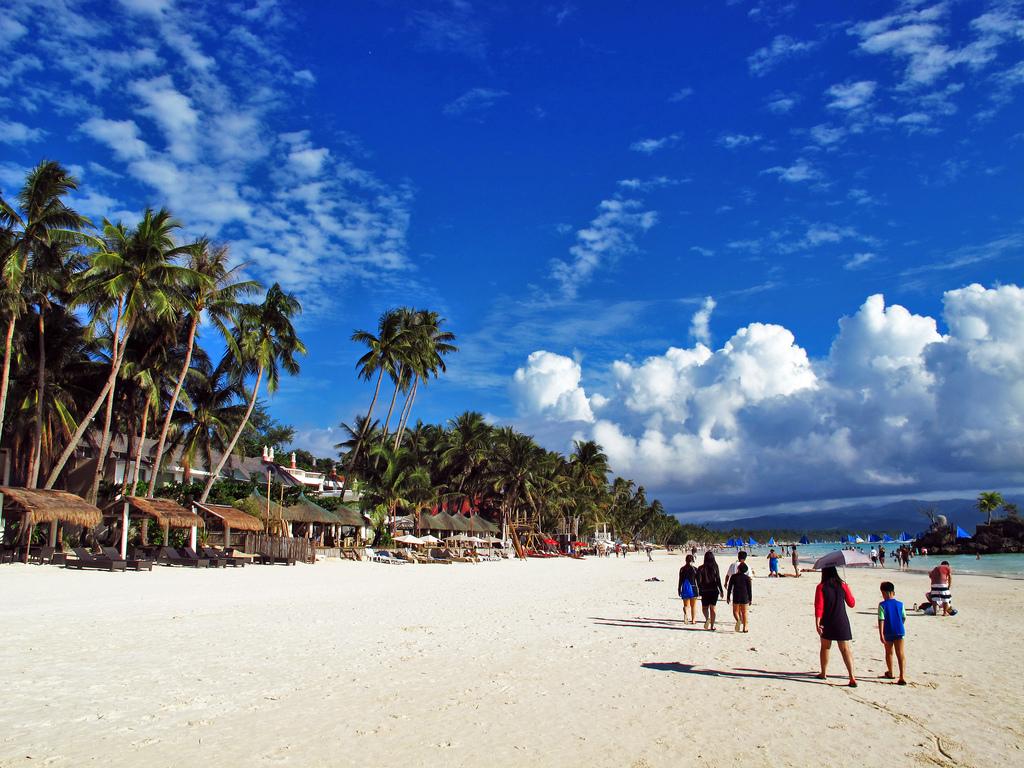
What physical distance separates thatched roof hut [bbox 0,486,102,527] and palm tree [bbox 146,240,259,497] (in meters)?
6.39

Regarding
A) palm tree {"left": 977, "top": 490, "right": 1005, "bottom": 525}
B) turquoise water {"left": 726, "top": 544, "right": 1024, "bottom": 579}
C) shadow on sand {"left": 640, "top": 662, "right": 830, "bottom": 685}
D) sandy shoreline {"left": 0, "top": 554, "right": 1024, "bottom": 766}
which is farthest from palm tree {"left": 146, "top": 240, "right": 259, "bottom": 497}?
palm tree {"left": 977, "top": 490, "right": 1005, "bottom": 525}

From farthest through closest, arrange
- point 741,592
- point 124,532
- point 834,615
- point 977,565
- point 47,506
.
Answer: point 977,565, point 124,532, point 47,506, point 741,592, point 834,615

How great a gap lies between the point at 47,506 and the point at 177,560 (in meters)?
4.60

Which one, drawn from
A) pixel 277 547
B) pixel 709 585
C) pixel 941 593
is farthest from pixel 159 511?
pixel 941 593

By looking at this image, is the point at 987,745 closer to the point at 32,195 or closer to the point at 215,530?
the point at 32,195

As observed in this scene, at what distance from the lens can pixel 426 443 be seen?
65.2 meters

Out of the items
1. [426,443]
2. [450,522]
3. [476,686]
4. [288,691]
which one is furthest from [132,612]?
[426,443]

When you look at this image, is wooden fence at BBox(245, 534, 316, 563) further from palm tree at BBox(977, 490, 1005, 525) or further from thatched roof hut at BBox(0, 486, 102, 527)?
palm tree at BBox(977, 490, 1005, 525)

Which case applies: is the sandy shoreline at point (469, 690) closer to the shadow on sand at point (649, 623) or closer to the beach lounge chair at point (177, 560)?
the shadow on sand at point (649, 623)

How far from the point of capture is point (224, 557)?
2689cm

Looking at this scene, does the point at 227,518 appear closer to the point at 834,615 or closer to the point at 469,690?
the point at 469,690

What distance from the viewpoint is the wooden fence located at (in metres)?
30.3

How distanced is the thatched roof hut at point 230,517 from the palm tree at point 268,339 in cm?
742

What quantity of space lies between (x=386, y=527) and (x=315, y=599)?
2977 cm
